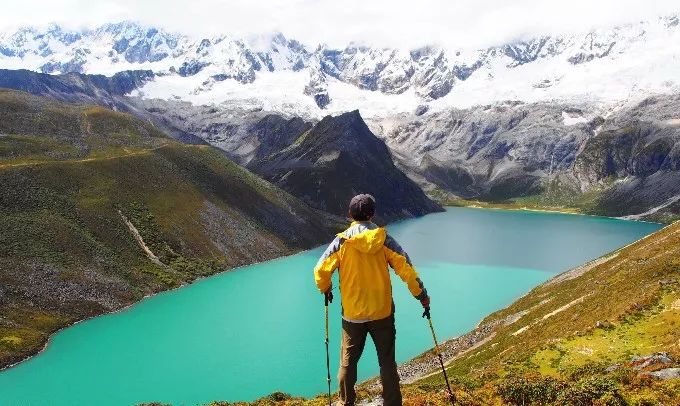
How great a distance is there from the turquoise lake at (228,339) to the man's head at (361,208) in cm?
4482

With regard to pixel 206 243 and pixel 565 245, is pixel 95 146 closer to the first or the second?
pixel 206 243

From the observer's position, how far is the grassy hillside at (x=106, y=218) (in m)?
91.9

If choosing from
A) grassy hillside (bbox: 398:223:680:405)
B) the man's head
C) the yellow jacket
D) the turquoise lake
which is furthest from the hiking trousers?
the turquoise lake

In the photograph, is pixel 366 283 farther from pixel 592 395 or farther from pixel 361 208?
pixel 592 395

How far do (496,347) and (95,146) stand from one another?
144272mm

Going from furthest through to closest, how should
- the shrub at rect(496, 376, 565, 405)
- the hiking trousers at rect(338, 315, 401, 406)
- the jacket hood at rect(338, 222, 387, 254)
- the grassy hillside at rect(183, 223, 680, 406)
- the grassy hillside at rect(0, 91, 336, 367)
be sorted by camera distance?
the grassy hillside at rect(0, 91, 336, 367) → the grassy hillside at rect(183, 223, 680, 406) → the shrub at rect(496, 376, 565, 405) → the hiking trousers at rect(338, 315, 401, 406) → the jacket hood at rect(338, 222, 387, 254)

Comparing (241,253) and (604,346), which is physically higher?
(604,346)

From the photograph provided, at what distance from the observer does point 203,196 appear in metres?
154

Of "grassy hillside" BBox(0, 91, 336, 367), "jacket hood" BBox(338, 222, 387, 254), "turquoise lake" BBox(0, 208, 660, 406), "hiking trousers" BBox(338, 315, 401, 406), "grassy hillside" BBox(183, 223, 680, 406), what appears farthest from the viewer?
"grassy hillside" BBox(0, 91, 336, 367)

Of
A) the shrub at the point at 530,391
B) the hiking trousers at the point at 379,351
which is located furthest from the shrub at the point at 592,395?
the hiking trousers at the point at 379,351

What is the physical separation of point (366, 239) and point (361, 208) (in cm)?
97

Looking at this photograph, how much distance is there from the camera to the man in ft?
46.8

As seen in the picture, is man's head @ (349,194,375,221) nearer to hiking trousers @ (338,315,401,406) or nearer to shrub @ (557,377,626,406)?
hiking trousers @ (338,315,401,406)

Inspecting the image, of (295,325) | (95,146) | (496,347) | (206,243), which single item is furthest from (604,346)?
(95,146)
